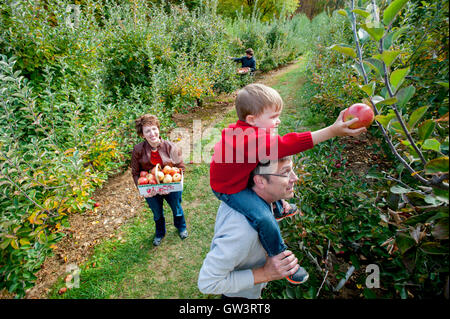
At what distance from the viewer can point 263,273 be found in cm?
140

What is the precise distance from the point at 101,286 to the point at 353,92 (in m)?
4.44

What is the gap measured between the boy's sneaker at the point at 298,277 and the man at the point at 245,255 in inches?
2.5

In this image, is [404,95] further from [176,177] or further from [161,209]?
[161,209]

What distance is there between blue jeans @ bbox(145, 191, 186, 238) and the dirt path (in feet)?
2.17

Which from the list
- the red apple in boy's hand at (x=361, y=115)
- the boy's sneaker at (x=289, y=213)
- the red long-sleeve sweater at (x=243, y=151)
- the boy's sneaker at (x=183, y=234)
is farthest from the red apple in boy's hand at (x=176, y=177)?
the red apple in boy's hand at (x=361, y=115)

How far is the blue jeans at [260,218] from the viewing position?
1.35m

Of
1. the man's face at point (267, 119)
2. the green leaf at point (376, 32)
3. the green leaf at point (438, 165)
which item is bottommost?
the man's face at point (267, 119)

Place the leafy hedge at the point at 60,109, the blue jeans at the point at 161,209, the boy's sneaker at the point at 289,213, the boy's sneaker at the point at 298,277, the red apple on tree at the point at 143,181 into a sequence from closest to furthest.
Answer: the boy's sneaker at the point at 298,277 → the boy's sneaker at the point at 289,213 → the leafy hedge at the point at 60,109 → the red apple on tree at the point at 143,181 → the blue jeans at the point at 161,209

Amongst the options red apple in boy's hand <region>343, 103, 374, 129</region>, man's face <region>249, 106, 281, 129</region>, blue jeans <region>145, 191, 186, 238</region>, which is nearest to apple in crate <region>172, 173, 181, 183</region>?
blue jeans <region>145, 191, 186, 238</region>

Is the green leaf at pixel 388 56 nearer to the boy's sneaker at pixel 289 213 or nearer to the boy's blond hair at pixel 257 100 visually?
the boy's blond hair at pixel 257 100

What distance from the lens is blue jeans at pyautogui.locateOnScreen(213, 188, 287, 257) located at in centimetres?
135

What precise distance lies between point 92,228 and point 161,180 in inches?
62.8

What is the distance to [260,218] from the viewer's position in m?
1.34
